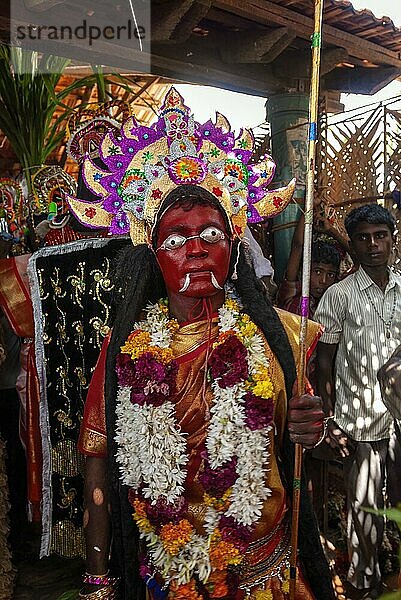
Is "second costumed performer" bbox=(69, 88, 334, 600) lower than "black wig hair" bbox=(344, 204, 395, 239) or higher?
lower

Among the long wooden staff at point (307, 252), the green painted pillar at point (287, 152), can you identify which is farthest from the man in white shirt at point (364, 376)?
the long wooden staff at point (307, 252)

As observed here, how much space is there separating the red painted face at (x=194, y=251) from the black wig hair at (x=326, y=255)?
2.35m

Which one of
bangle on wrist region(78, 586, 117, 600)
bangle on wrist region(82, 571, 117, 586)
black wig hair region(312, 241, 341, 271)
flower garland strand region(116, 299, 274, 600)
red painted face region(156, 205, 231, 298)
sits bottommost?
bangle on wrist region(78, 586, 117, 600)

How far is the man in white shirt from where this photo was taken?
12.3 ft

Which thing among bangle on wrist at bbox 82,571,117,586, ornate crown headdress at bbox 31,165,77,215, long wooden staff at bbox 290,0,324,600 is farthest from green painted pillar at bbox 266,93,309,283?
bangle on wrist at bbox 82,571,117,586

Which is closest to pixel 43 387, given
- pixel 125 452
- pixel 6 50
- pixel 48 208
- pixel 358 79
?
pixel 48 208

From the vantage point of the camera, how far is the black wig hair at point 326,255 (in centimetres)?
444

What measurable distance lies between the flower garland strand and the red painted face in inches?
7.9

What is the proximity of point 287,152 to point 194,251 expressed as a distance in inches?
142

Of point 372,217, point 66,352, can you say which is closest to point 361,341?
point 372,217

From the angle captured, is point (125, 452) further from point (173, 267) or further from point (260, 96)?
point (260, 96)

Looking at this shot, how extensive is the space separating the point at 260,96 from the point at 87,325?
11.2ft
